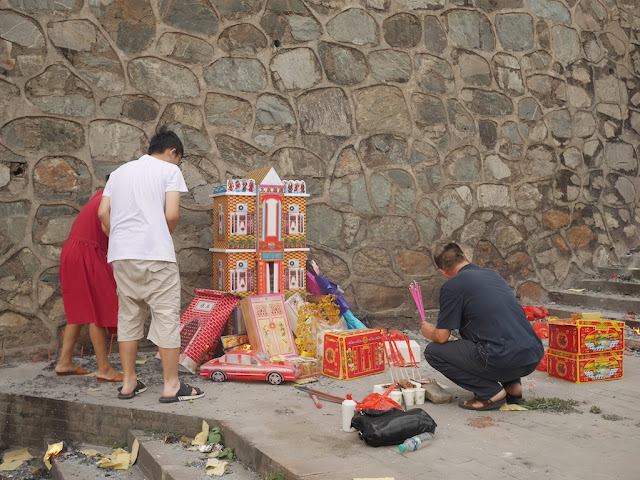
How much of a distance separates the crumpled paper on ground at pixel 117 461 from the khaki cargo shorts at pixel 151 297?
72 centimetres

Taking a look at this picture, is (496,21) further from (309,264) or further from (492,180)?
(309,264)

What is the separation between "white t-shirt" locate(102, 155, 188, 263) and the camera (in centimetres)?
396

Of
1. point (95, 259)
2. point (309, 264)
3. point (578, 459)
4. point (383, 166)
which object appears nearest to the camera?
point (578, 459)

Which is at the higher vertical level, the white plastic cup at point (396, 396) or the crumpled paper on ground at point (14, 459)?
the white plastic cup at point (396, 396)

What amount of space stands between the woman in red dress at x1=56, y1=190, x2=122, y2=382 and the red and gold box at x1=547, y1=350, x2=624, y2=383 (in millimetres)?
3238

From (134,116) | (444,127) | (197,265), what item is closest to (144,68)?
(134,116)

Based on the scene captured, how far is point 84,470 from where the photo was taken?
3.49 metres

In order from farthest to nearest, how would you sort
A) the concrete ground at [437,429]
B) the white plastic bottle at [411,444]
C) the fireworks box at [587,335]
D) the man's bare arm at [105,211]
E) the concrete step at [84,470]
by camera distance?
the fireworks box at [587,335]
the man's bare arm at [105,211]
the concrete step at [84,470]
the white plastic bottle at [411,444]
the concrete ground at [437,429]

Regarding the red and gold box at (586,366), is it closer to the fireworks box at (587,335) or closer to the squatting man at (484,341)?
the fireworks box at (587,335)

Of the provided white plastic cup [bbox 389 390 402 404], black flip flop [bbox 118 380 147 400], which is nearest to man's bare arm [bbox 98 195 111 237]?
black flip flop [bbox 118 380 147 400]

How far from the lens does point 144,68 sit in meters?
5.57

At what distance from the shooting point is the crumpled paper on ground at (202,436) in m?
3.42

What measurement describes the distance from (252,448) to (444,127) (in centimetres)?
485

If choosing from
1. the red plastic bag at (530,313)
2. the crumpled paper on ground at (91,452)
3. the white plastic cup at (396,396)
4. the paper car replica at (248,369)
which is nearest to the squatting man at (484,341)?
the white plastic cup at (396,396)
